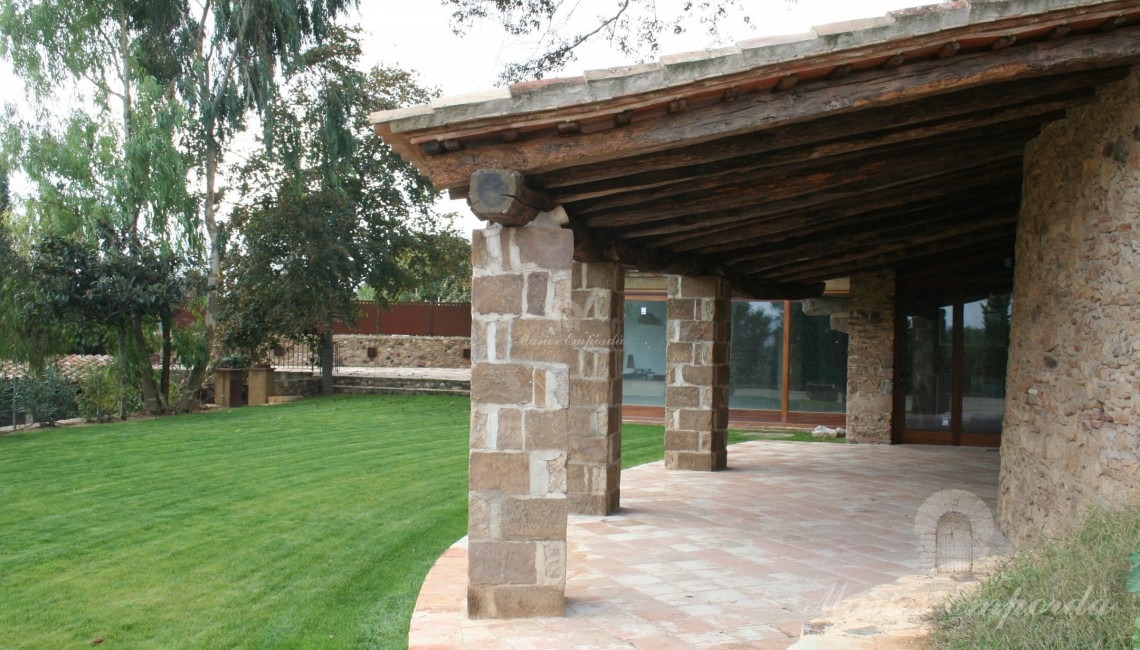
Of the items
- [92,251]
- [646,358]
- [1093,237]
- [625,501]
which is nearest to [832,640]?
[1093,237]

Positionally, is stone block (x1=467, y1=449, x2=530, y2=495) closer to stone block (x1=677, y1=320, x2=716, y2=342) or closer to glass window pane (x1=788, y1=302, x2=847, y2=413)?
stone block (x1=677, y1=320, x2=716, y2=342)

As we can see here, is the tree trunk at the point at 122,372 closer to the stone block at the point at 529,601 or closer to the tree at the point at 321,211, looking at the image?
the tree at the point at 321,211

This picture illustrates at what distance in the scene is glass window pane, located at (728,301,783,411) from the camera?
15469 millimetres

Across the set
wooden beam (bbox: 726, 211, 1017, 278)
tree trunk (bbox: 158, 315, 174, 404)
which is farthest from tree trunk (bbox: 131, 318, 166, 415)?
wooden beam (bbox: 726, 211, 1017, 278)

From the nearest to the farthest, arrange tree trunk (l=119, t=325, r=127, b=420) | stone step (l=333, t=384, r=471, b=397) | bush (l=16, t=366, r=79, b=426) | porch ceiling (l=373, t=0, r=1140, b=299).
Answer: porch ceiling (l=373, t=0, r=1140, b=299)
bush (l=16, t=366, r=79, b=426)
tree trunk (l=119, t=325, r=127, b=420)
stone step (l=333, t=384, r=471, b=397)

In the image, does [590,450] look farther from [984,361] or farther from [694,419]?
[984,361]

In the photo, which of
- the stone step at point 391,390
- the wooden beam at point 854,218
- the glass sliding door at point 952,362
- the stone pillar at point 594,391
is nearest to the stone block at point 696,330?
the wooden beam at point 854,218

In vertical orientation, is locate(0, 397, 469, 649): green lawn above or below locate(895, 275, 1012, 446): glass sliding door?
below

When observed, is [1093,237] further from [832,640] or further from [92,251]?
[92,251]

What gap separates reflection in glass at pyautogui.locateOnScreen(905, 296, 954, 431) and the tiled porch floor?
7.68 feet

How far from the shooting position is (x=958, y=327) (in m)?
12.4

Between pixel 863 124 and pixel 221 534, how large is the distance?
524cm

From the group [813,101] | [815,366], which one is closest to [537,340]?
[813,101]

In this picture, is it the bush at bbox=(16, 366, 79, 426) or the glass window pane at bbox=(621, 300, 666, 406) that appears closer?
the bush at bbox=(16, 366, 79, 426)
